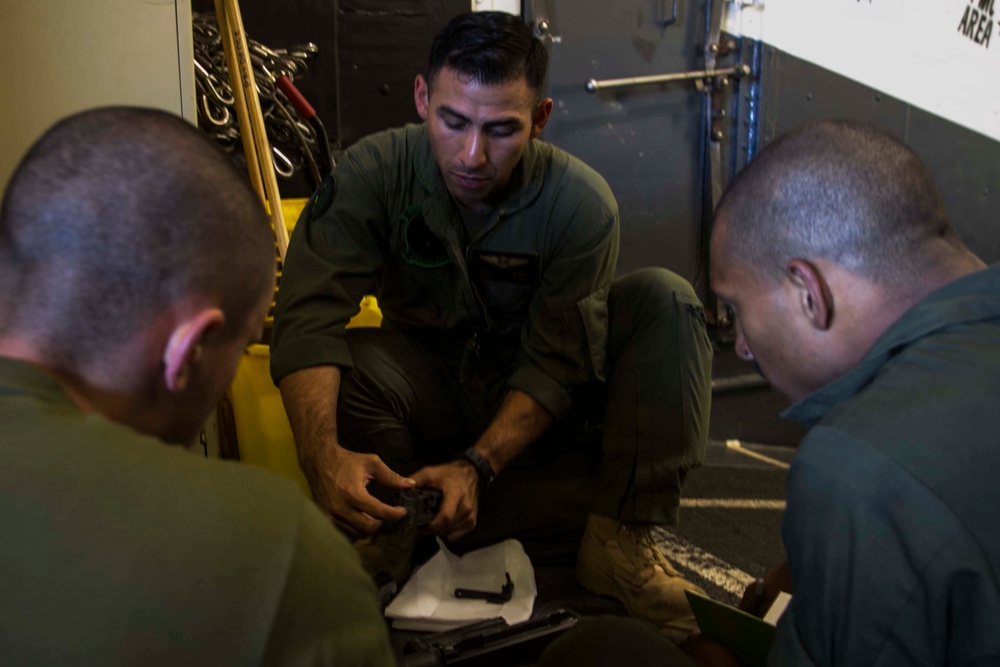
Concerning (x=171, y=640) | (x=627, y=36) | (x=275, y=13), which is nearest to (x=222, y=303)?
(x=171, y=640)

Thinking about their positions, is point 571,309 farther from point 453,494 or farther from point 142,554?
point 142,554

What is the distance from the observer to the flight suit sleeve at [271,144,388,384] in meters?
1.61

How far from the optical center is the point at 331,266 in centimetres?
168

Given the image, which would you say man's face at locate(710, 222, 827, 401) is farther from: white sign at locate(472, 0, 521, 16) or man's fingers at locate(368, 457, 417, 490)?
white sign at locate(472, 0, 521, 16)

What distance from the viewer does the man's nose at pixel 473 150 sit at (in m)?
1.64

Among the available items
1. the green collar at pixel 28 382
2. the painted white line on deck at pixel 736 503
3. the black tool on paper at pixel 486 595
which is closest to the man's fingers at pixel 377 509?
the black tool on paper at pixel 486 595

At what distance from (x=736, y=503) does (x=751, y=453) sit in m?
0.70

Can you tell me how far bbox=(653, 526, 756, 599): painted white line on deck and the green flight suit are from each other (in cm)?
23

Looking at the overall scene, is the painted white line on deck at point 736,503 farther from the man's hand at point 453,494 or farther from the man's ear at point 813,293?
the man's ear at point 813,293

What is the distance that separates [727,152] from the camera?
3.04 metres

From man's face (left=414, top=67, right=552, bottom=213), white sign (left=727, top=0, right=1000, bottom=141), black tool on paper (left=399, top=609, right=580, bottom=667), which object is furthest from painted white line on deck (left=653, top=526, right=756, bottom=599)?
white sign (left=727, top=0, right=1000, bottom=141)

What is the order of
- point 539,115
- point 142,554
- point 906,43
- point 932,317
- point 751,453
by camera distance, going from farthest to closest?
point 906,43
point 751,453
point 539,115
point 932,317
point 142,554

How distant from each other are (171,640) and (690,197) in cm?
266

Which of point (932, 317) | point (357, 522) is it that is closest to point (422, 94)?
point (357, 522)
